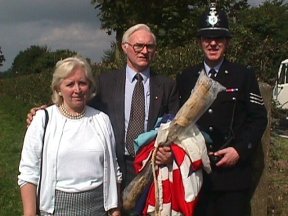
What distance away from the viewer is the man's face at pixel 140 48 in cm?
379

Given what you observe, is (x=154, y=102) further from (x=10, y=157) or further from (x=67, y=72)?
(x=10, y=157)

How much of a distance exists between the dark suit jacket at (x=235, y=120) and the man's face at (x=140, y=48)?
476 mm

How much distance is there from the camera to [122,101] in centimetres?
390

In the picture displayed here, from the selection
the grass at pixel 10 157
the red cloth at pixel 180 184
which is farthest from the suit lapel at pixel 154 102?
the grass at pixel 10 157

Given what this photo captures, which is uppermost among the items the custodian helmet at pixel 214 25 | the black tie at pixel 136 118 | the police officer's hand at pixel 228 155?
the custodian helmet at pixel 214 25

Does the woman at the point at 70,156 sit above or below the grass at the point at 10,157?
above

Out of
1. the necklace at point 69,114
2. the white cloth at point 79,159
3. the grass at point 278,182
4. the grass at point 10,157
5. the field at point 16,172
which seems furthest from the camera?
the grass at point 10,157

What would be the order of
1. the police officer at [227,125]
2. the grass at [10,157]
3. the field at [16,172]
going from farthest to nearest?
the grass at [10,157]
the field at [16,172]
the police officer at [227,125]

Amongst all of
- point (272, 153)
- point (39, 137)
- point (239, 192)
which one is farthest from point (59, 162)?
point (272, 153)

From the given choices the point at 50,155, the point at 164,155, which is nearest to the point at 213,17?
the point at 164,155

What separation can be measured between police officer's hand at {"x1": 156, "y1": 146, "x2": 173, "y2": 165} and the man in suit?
1.18ft

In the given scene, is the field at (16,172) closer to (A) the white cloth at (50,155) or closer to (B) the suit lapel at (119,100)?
(B) the suit lapel at (119,100)

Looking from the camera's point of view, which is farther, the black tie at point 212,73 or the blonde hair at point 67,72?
the black tie at point 212,73

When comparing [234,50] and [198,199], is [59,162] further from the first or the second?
[234,50]
